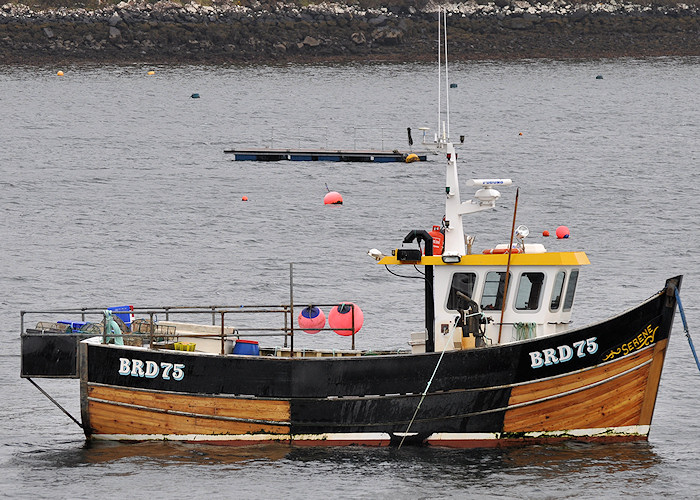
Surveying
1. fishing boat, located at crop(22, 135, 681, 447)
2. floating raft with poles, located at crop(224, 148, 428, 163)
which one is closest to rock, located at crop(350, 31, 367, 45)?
floating raft with poles, located at crop(224, 148, 428, 163)

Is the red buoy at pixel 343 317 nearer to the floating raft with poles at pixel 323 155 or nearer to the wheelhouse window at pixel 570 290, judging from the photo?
the wheelhouse window at pixel 570 290

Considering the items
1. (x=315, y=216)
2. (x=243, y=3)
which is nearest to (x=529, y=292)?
(x=315, y=216)

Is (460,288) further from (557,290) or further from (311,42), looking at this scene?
(311,42)

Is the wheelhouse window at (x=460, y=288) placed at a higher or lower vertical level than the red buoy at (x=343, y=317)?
higher

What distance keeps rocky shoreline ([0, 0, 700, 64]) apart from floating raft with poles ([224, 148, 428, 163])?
185ft

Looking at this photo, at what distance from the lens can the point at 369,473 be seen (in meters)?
22.6

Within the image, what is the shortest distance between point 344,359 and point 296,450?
2256 mm

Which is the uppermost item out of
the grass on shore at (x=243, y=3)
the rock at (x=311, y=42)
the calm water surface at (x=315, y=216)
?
the grass on shore at (x=243, y=3)

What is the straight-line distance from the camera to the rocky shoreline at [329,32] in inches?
5049

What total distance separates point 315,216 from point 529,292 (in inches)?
1250

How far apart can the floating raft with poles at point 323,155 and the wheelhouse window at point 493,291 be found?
4990 cm

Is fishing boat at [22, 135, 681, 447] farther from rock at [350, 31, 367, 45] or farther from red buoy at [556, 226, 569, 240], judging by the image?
rock at [350, 31, 367, 45]

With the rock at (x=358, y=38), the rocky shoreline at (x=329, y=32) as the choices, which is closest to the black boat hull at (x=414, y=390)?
the rocky shoreline at (x=329, y=32)

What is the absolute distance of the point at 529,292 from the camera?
23.5m
